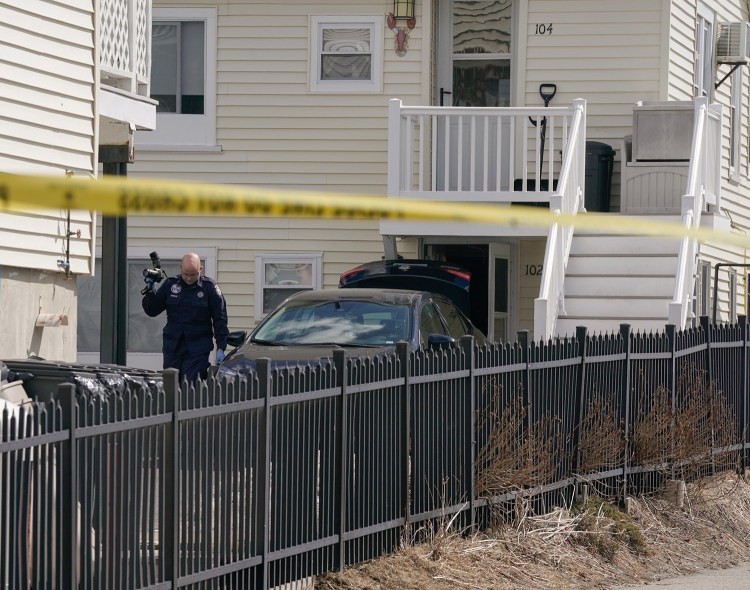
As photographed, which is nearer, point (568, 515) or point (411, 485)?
point (411, 485)

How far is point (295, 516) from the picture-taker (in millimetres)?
7043

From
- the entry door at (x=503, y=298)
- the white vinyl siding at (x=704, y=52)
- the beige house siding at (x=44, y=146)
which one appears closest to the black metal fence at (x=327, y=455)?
the beige house siding at (x=44, y=146)

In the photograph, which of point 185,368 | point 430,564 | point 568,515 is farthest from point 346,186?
point 430,564

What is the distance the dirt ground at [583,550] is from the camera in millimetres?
7598

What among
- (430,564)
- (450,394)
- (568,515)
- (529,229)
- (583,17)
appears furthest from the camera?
(583,17)

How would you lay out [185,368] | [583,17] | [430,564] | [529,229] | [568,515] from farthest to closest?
[583,17]
[529,229]
[185,368]
[568,515]
[430,564]

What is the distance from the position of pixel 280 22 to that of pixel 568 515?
1083cm

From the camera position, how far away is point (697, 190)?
15.5 metres

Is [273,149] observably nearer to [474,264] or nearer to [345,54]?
[345,54]

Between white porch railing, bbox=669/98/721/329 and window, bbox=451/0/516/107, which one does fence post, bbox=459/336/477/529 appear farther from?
window, bbox=451/0/516/107

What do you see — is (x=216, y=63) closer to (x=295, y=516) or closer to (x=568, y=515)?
(x=568, y=515)

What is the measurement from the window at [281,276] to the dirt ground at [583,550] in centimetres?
859

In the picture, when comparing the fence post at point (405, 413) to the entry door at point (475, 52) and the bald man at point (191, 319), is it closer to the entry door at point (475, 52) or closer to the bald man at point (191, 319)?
the bald man at point (191, 319)

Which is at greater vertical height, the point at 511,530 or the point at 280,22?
the point at 280,22
